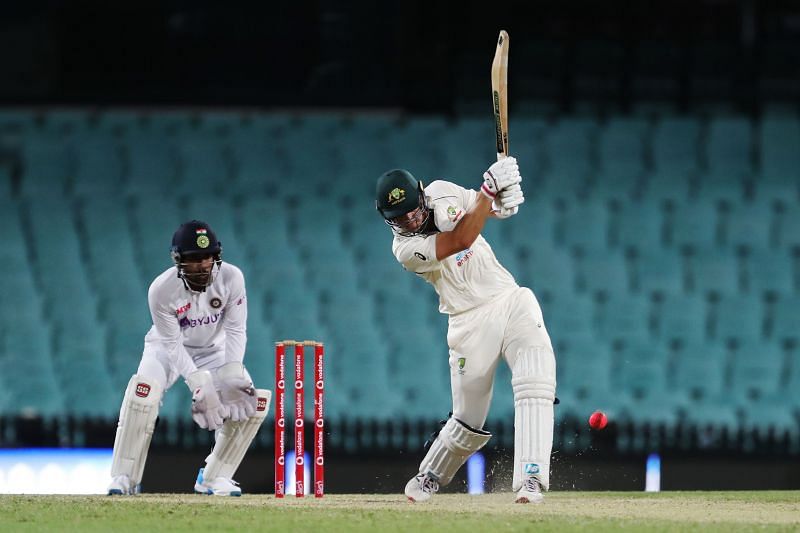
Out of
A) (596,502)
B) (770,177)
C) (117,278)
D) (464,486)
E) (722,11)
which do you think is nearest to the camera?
(596,502)

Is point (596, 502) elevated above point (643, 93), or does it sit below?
below

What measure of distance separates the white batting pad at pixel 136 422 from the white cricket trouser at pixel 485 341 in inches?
60.2

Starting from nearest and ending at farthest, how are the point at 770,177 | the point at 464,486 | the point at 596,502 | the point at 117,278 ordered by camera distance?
the point at 596,502, the point at 464,486, the point at 117,278, the point at 770,177

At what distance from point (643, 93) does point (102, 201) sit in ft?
16.1

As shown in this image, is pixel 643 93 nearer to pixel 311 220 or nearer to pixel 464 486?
pixel 311 220

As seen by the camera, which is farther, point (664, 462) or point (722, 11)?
point (722, 11)

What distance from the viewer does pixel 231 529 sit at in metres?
5.50

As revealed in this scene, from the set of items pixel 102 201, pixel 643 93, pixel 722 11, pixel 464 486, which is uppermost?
pixel 722 11

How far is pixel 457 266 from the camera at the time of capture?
22.5 feet

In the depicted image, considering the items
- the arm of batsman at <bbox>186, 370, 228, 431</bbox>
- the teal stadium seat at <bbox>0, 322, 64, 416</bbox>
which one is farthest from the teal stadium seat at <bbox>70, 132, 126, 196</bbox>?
the arm of batsman at <bbox>186, 370, 228, 431</bbox>

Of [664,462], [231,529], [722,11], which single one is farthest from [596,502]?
[722,11]

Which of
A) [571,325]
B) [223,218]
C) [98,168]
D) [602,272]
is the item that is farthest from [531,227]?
Answer: [98,168]

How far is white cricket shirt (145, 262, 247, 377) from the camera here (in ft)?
23.5

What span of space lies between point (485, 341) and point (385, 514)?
1.03 metres
